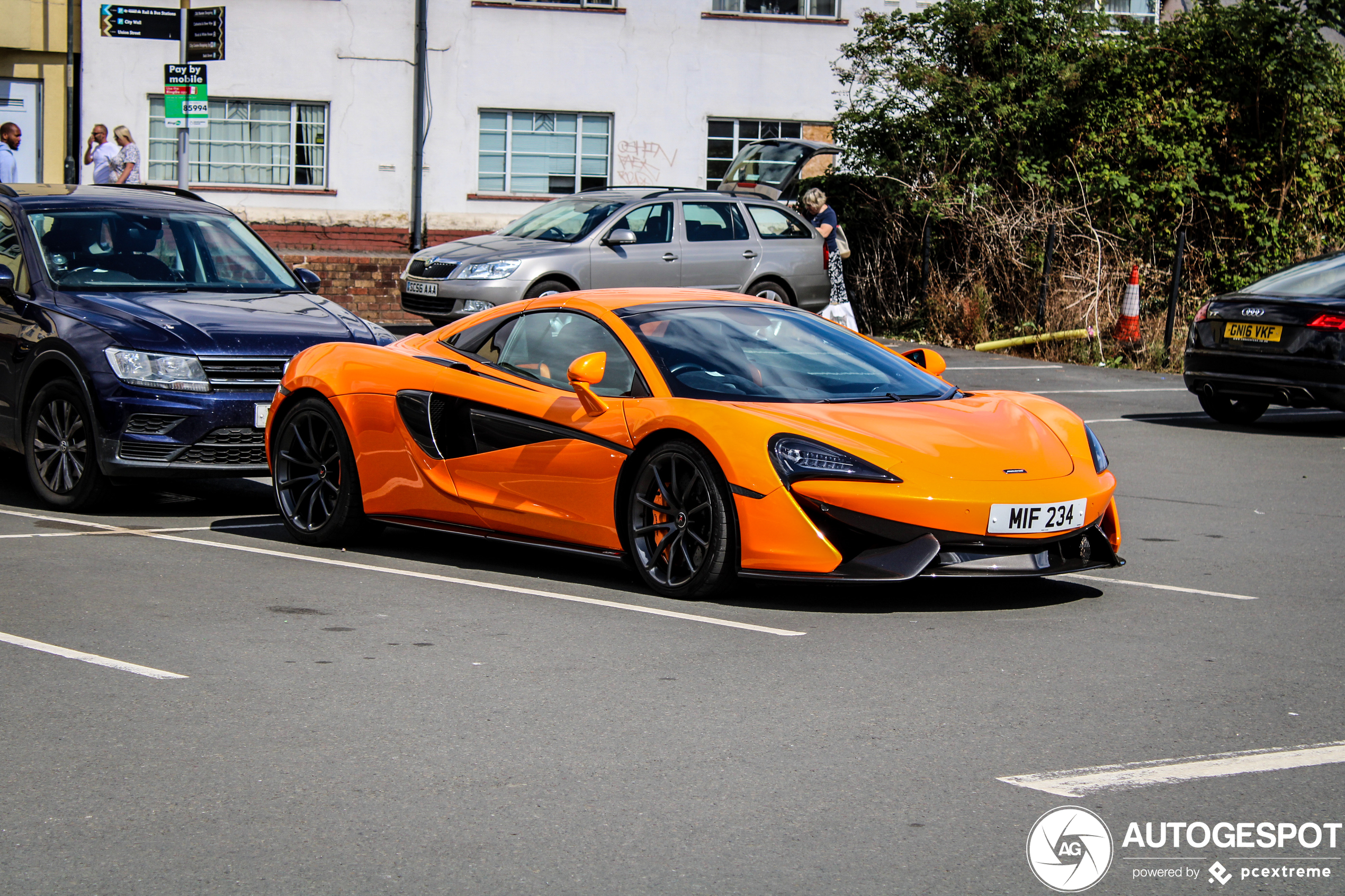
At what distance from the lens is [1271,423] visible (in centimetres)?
1521

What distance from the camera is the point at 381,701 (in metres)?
A: 5.41

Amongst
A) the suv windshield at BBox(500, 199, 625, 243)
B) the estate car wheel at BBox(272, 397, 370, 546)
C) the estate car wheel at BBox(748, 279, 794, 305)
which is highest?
the suv windshield at BBox(500, 199, 625, 243)

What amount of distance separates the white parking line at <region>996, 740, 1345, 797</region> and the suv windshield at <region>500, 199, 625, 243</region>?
47.4 feet

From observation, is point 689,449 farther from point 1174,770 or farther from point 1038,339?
point 1038,339

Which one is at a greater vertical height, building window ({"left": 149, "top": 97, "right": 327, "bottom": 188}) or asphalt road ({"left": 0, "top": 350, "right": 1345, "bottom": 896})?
building window ({"left": 149, "top": 97, "right": 327, "bottom": 188})

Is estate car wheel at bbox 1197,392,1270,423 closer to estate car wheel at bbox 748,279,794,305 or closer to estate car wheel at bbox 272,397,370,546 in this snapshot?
estate car wheel at bbox 748,279,794,305

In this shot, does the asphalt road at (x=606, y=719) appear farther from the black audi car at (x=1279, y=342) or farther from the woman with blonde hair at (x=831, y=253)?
the woman with blonde hair at (x=831, y=253)

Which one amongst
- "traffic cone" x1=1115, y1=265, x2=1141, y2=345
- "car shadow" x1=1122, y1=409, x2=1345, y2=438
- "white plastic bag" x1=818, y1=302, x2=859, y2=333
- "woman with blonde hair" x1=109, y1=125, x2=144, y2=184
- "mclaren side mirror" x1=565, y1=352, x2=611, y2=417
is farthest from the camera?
"woman with blonde hair" x1=109, y1=125, x2=144, y2=184

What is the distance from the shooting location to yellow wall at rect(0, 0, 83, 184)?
1113 inches

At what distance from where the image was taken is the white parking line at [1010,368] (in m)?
18.9

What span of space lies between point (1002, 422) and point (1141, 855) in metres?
3.46

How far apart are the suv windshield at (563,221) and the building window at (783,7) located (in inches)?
464

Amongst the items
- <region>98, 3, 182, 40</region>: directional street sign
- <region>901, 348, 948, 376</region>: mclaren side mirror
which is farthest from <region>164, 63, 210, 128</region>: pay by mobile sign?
<region>901, 348, 948, 376</region>: mclaren side mirror

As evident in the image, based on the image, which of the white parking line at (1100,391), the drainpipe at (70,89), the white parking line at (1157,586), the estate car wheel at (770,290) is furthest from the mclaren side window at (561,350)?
the drainpipe at (70,89)
